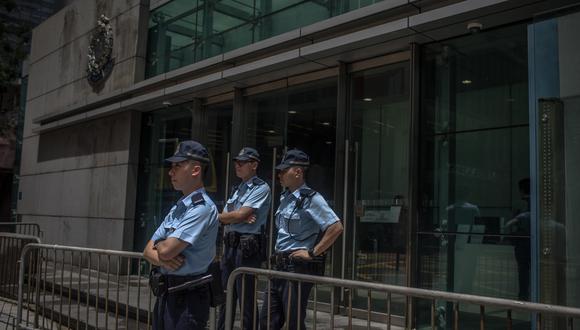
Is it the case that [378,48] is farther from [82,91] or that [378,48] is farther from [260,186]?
[82,91]

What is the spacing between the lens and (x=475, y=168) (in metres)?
6.59

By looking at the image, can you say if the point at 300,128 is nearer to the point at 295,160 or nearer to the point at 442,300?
the point at 295,160

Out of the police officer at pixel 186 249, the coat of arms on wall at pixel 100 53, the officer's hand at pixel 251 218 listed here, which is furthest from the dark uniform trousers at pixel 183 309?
Result: the coat of arms on wall at pixel 100 53

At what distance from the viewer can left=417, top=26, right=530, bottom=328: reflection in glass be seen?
615cm

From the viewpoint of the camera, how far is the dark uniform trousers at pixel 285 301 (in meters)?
4.19

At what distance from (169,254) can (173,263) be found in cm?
9

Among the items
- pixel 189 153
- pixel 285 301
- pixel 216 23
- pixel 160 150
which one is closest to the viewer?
pixel 189 153

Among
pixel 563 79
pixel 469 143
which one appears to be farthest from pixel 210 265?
pixel 469 143

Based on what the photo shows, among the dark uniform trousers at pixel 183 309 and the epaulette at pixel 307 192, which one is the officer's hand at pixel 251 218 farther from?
the dark uniform trousers at pixel 183 309

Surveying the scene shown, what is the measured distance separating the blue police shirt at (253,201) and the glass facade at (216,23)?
3572 mm

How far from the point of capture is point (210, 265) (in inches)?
147

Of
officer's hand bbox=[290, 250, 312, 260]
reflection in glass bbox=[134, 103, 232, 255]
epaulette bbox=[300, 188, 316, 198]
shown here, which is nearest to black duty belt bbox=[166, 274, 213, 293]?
officer's hand bbox=[290, 250, 312, 260]

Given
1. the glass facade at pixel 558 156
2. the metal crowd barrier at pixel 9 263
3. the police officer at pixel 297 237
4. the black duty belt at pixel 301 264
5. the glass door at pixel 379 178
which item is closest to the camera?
the police officer at pixel 297 237

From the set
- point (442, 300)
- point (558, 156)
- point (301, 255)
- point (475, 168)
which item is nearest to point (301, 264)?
point (301, 255)
